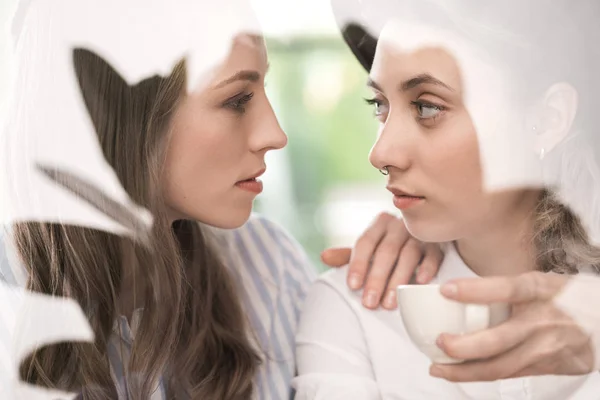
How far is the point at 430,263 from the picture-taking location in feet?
1.96

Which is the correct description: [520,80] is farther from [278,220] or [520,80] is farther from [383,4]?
[278,220]

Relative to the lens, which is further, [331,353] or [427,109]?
[331,353]

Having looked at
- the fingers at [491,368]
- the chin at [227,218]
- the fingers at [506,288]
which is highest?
the chin at [227,218]

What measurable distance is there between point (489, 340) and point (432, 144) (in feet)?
0.46

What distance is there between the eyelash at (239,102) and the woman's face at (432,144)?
0.09 m

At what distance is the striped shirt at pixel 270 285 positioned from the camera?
2.15 ft

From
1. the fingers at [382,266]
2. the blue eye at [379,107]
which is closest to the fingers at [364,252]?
the fingers at [382,266]

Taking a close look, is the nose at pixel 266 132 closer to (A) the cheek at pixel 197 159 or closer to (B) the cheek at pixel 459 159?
(A) the cheek at pixel 197 159

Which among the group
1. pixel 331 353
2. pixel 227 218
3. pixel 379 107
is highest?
pixel 379 107

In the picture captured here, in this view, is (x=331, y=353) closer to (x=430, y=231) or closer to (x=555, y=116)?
(x=430, y=231)

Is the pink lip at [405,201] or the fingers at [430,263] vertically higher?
the pink lip at [405,201]

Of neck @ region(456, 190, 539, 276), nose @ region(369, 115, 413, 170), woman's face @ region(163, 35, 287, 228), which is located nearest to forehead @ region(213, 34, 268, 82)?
woman's face @ region(163, 35, 287, 228)

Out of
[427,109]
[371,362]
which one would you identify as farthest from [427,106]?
[371,362]

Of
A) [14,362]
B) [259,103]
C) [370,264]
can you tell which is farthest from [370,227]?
[14,362]
